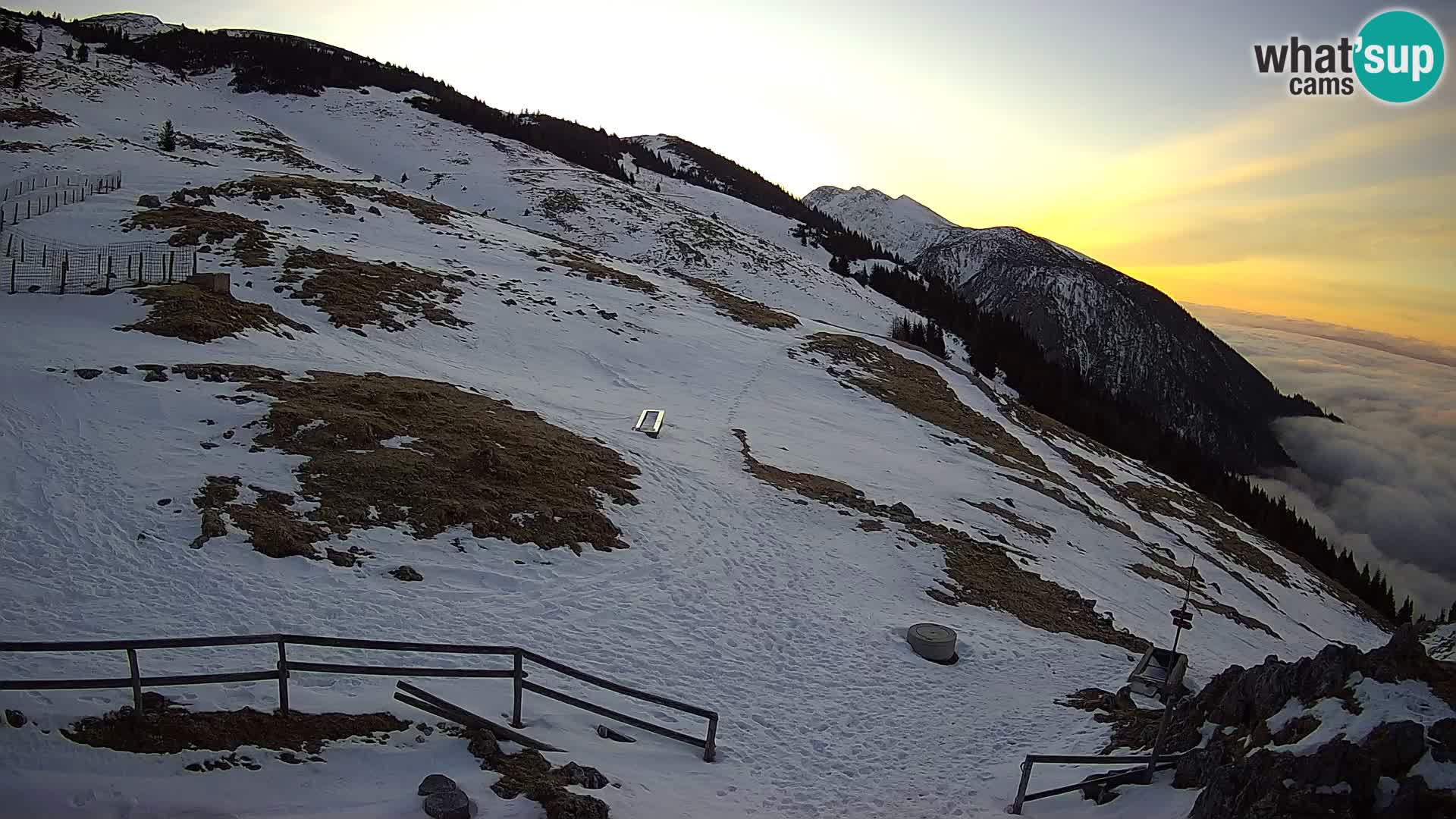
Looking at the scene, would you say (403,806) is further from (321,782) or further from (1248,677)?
(1248,677)

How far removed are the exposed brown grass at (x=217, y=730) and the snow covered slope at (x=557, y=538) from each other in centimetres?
20

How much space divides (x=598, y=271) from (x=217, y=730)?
3963 cm

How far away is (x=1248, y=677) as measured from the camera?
10.0 metres

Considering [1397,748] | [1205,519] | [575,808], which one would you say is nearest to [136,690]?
[575,808]

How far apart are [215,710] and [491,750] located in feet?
9.72

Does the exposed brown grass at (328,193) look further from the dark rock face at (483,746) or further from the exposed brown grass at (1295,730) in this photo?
the exposed brown grass at (1295,730)

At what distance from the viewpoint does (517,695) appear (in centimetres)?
971

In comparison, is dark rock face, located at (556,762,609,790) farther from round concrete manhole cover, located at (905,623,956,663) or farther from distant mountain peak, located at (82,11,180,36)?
distant mountain peak, located at (82,11,180,36)

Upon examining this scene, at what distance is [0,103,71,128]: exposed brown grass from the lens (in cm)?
4884

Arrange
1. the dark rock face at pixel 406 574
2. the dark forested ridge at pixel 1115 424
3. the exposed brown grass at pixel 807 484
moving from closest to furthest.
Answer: the dark rock face at pixel 406 574
the exposed brown grass at pixel 807 484
the dark forested ridge at pixel 1115 424

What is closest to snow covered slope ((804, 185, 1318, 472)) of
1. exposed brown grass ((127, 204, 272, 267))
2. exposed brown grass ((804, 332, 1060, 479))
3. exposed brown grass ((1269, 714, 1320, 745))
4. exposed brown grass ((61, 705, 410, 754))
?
exposed brown grass ((804, 332, 1060, 479))

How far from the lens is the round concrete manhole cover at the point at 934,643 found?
1534cm

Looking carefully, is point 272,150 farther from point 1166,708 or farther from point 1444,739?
point 1444,739

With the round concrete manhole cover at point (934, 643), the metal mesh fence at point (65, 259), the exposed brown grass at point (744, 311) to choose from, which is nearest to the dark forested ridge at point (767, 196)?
the exposed brown grass at point (744, 311)
